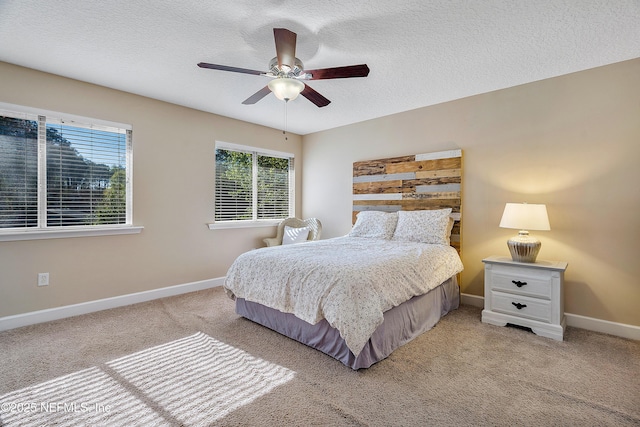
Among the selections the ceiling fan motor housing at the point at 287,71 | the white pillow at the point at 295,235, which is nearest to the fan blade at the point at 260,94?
the ceiling fan motor housing at the point at 287,71

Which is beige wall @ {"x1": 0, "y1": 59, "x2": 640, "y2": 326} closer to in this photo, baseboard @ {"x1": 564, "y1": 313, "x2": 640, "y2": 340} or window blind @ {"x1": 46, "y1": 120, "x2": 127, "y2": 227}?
baseboard @ {"x1": 564, "y1": 313, "x2": 640, "y2": 340}

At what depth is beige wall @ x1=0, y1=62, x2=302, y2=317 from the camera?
2.90 meters

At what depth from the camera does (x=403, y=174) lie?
13.5 ft

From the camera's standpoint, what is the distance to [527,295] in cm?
279

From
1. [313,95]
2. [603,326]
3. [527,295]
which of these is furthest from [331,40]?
[603,326]

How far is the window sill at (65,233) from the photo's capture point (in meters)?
2.80

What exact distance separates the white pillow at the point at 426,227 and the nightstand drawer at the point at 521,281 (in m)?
0.63

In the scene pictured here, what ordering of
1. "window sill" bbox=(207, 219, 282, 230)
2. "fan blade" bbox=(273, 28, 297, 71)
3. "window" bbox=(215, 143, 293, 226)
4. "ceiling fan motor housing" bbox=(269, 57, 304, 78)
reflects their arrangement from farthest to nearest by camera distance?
"window" bbox=(215, 143, 293, 226)
"window sill" bbox=(207, 219, 282, 230)
"ceiling fan motor housing" bbox=(269, 57, 304, 78)
"fan blade" bbox=(273, 28, 297, 71)

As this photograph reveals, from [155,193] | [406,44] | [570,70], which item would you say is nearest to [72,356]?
[155,193]

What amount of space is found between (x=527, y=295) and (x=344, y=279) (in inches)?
73.2

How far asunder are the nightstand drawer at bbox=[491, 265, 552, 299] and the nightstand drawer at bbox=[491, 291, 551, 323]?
5 cm

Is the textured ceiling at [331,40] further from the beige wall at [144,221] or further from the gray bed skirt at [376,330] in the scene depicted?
the gray bed skirt at [376,330]

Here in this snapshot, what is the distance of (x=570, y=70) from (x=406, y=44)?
174 centimetres

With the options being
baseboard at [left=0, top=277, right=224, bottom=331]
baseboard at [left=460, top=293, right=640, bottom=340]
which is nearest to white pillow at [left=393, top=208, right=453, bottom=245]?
baseboard at [left=460, top=293, right=640, bottom=340]
